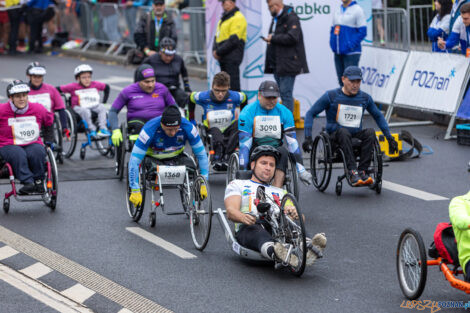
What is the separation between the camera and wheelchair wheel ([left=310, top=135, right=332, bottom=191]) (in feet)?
41.6

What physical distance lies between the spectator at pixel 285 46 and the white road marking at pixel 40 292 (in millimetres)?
8430

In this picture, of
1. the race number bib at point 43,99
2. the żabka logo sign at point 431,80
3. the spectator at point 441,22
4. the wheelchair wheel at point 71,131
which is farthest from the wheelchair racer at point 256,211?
the spectator at point 441,22

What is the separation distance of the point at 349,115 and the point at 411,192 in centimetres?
126

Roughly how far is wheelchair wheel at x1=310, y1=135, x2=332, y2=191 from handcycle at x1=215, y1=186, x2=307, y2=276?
11.1 ft

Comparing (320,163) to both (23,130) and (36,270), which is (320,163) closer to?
(23,130)

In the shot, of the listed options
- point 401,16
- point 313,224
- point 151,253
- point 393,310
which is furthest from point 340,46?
point 393,310

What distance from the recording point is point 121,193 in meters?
12.9

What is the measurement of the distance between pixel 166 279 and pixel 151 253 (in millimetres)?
1025

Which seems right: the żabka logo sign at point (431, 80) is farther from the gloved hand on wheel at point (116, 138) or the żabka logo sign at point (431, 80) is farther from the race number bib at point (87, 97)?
the gloved hand on wheel at point (116, 138)

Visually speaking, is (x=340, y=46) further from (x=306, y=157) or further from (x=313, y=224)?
(x=313, y=224)

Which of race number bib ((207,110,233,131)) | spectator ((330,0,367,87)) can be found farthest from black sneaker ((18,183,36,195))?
spectator ((330,0,367,87))

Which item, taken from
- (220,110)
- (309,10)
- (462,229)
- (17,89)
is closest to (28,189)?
(17,89)

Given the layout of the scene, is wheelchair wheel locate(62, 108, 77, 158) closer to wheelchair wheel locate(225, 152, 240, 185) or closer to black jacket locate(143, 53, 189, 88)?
black jacket locate(143, 53, 189, 88)

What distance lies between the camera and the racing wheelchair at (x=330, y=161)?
1248cm
